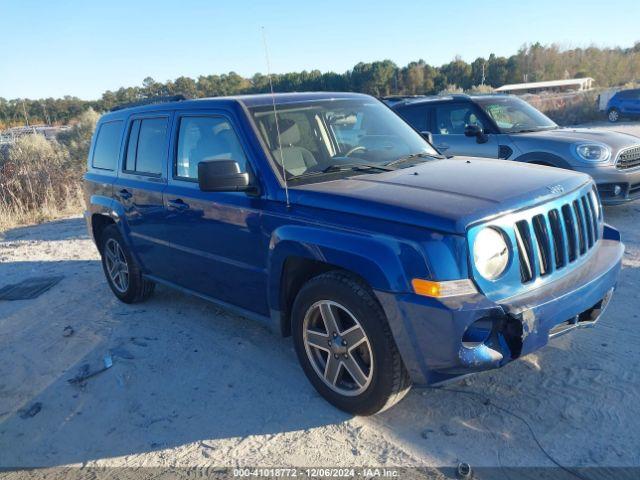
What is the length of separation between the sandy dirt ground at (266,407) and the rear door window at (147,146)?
1475mm

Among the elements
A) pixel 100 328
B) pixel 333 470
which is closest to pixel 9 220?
pixel 100 328

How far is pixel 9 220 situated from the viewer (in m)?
10.6

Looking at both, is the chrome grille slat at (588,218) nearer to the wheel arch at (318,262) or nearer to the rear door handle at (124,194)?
the wheel arch at (318,262)

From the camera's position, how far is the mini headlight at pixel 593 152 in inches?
271

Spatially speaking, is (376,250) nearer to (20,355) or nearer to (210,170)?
(210,170)

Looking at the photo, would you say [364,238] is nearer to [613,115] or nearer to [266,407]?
[266,407]

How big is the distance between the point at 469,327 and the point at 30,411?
3069 millimetres

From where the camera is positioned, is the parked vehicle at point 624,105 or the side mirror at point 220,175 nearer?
the side mirror at point 220,175

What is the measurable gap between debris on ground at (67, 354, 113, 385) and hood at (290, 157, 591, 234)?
216cm

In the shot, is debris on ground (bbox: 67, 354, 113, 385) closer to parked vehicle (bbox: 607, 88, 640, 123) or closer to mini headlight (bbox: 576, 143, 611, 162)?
mini headlight (bbox: 576, 143, 611, 162)

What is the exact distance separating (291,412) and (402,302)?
116cm

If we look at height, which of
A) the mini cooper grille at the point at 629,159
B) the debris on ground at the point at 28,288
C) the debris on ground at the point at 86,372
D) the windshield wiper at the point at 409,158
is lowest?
the debris on ground at the point at 28,288

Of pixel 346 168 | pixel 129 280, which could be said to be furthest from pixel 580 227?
pixel 129 280

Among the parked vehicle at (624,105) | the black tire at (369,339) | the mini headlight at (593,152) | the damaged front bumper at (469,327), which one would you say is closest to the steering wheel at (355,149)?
the black tire at (369,339)
